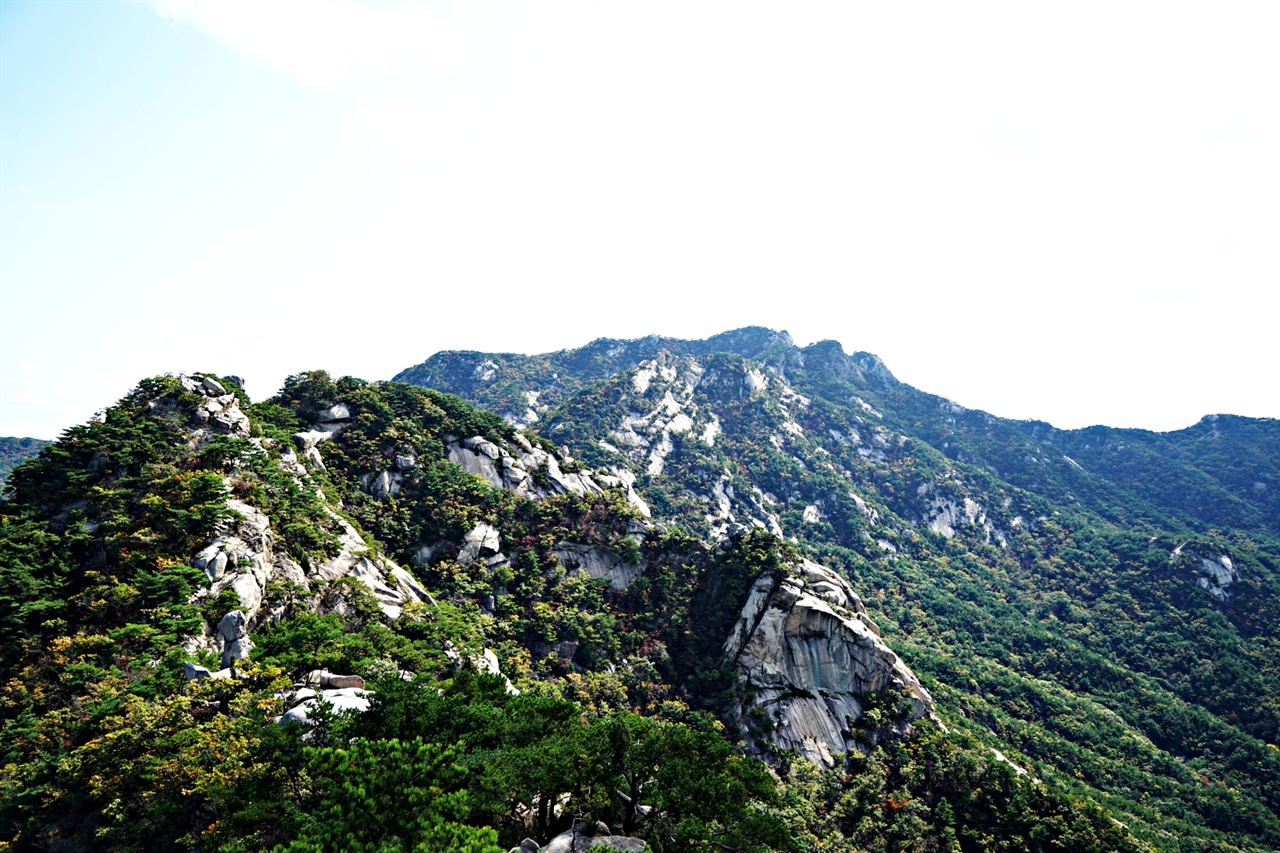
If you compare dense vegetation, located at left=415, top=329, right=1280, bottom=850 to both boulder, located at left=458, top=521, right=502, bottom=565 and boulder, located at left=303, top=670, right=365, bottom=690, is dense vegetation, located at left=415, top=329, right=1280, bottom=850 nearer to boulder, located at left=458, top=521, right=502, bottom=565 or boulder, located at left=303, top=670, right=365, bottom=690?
boulder, located at left=458, top=521, right=502, bottom=565

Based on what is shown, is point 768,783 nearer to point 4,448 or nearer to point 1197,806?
point 1197,806

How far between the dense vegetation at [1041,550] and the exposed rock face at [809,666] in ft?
31.5

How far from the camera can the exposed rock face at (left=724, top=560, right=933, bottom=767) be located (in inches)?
1906

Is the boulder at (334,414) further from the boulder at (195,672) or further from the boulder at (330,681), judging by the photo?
the boulder at (330,681)

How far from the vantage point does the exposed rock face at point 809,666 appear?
48406 mm

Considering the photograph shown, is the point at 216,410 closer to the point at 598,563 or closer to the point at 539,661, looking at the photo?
the point at 539,661

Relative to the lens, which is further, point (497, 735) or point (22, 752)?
point (497, 735)

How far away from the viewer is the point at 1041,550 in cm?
12056

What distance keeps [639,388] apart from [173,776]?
137m

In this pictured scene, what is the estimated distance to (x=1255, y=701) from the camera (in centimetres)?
6975

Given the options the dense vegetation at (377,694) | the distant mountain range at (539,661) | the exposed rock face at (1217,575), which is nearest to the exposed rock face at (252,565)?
the distant mountain range at (539,661)

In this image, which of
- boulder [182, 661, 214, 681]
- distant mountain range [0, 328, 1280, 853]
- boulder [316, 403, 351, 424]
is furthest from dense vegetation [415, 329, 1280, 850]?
boulder [316, 403, 351, 424]

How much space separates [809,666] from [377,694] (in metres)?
41.7

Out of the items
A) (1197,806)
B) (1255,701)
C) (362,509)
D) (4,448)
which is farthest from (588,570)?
(4,448)
